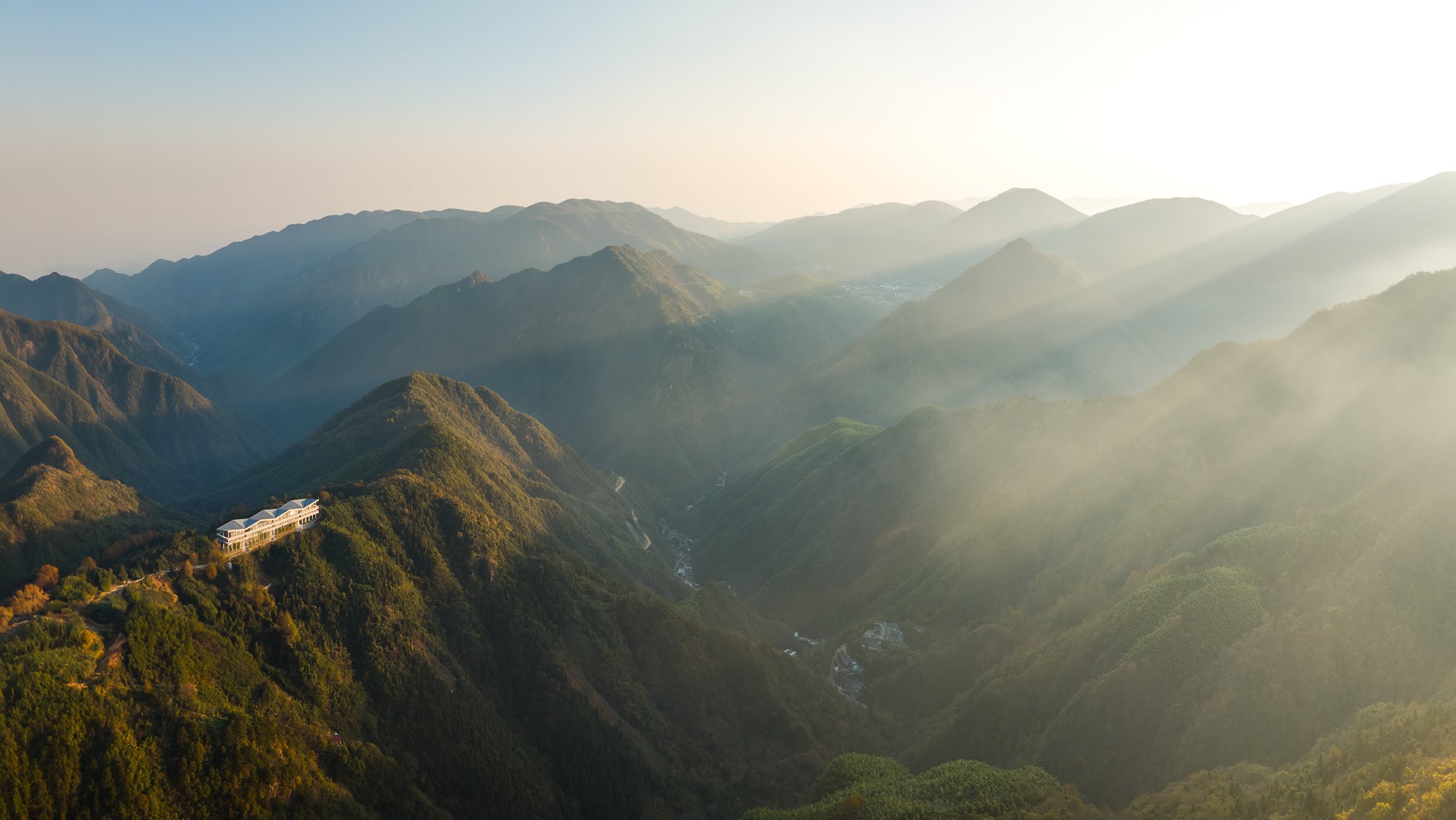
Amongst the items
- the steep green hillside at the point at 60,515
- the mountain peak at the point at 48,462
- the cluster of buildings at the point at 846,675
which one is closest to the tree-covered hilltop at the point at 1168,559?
the cluster of buildings at the point at 846,675

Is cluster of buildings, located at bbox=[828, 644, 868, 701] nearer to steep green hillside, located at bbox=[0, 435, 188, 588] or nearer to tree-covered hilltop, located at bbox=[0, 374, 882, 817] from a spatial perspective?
tree-covered hilltop, located at bbox=[0, 374, 882, 817]

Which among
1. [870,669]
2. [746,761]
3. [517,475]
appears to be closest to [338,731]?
[746,761]

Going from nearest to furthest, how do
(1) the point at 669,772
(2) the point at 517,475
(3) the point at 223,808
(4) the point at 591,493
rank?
(3) the point at 223,808 → (1) the point at 669,772 → (2) the point at 517,475 → (4) the point at 591,493

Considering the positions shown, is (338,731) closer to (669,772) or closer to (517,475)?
(669,772)

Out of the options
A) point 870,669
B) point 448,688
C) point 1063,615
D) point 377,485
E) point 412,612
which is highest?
point 377,485

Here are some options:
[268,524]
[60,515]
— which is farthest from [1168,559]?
[60,515]

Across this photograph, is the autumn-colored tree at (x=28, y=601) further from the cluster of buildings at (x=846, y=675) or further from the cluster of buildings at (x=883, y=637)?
the cluster of buildings at (x=883, y=637)

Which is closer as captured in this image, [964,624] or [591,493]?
[964,624]
